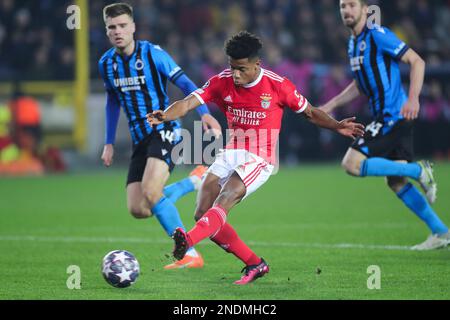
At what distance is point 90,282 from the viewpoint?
671cm

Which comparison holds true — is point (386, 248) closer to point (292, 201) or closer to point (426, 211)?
point (426, 211)

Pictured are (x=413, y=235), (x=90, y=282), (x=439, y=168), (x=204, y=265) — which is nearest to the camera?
(x=90, y=282)

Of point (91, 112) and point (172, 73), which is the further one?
point (91, 112)

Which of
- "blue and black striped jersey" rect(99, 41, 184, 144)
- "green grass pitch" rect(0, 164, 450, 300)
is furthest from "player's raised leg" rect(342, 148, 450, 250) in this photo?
"blue and black striped jersey" rect(99, 41, 184, 144)

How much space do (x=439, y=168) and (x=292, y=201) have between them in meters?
4.94

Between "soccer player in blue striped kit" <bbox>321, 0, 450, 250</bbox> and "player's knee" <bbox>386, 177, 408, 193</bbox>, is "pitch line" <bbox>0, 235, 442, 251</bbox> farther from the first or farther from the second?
"player's knee" <bbox>386, 177, 408, 193</bbox>

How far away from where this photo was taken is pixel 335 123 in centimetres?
665

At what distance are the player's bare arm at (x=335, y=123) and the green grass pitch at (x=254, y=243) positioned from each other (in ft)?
3.52

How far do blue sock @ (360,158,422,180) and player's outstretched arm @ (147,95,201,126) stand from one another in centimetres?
A: 215

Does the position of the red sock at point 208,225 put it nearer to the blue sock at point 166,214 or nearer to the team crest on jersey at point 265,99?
the team crest on jersey at point 265,99

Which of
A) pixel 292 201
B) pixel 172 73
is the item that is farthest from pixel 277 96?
pixel 292 201

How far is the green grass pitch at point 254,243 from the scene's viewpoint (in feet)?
20.7

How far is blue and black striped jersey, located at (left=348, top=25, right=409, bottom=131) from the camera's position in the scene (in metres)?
8.31

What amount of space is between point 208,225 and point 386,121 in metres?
2.88
